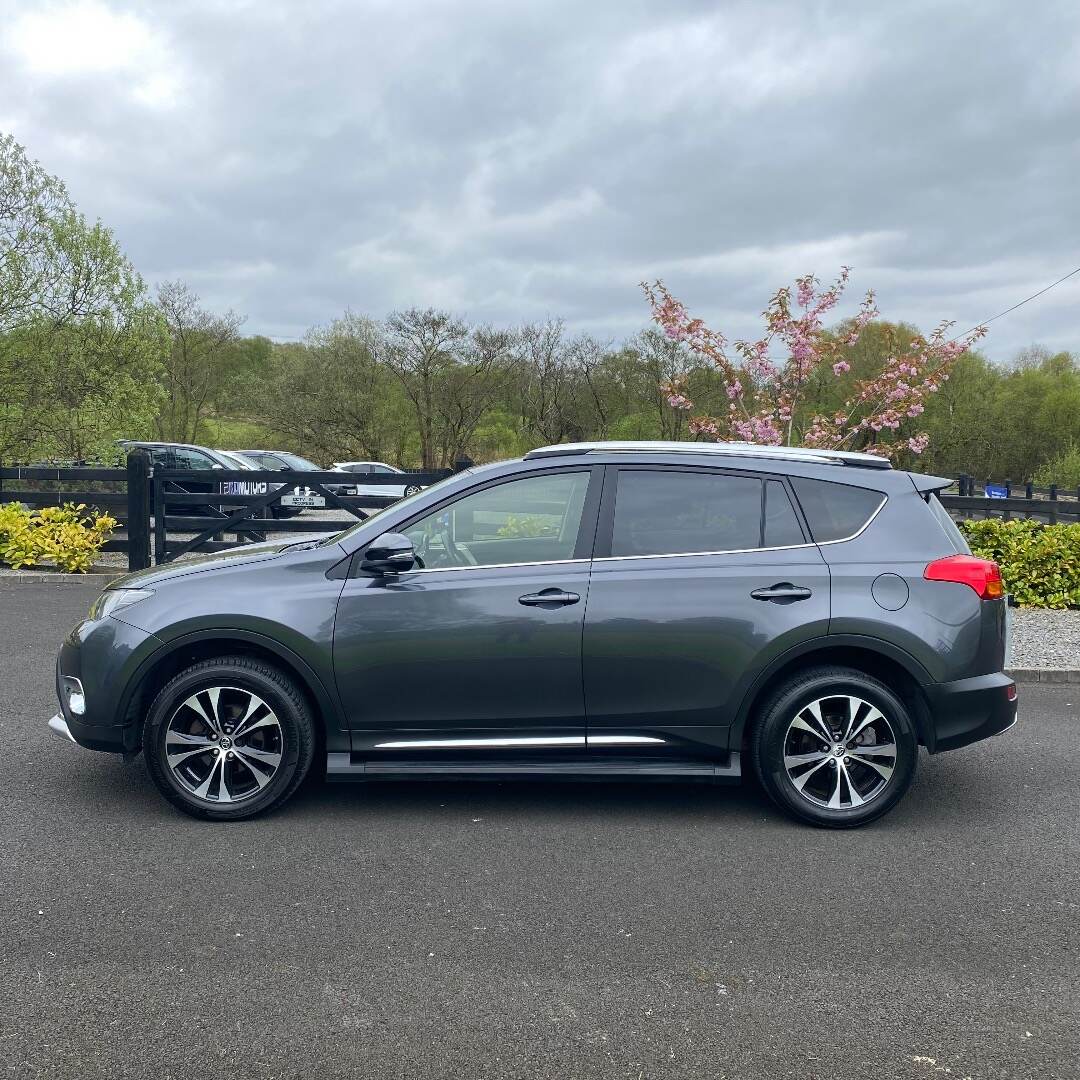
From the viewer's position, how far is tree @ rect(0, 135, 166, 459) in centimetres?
1809

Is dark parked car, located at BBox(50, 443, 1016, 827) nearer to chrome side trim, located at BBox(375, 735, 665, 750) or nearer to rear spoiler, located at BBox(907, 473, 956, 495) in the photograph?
chrome side trim, located at BBox(375, 735, 665, 750)

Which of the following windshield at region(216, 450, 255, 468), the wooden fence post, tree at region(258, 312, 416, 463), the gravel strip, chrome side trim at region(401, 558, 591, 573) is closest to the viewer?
chrome side trim at region(401, 558, 591, 573)

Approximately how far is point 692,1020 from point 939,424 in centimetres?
4946

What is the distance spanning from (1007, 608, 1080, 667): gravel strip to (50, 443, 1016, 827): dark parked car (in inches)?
141

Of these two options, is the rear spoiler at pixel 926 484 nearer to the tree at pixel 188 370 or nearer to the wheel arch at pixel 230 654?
the wheel arch at pixel 230 654

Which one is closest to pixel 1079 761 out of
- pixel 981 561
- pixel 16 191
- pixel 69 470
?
pixel 981 561

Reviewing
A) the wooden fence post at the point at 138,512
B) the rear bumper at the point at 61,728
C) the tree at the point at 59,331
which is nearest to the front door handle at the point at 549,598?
the rear bumper at the point at 61,728

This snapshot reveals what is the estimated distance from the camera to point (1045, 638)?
30.7ft

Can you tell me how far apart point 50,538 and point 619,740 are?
10686 millimetres

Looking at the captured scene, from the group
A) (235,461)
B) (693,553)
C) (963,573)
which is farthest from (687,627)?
(235,461)

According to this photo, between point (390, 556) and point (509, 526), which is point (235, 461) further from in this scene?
point (390, 556)

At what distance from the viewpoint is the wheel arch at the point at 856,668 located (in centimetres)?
452

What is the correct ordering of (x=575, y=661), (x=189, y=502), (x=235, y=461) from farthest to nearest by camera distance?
(x=235, y=461), (x=189, y=502), (x=575, y=661)

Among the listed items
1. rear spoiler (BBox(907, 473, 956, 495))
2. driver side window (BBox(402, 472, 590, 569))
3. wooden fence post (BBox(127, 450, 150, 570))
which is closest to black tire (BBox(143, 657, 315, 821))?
driver side window (BBox(402, 472, 590, 569))
